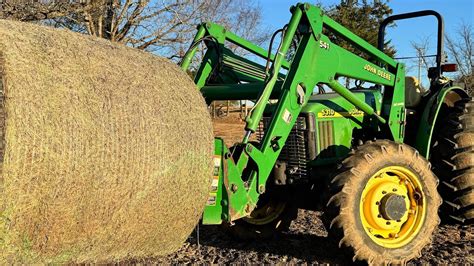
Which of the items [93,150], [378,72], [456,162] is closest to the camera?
[93,150]

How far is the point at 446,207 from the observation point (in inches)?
245

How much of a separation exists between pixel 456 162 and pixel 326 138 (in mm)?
1413

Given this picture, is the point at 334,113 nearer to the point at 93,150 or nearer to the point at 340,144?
the point at 340,144

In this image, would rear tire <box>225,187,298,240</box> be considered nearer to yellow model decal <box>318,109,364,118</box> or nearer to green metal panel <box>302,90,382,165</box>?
green metal panel <box>302,90,382,165</box>

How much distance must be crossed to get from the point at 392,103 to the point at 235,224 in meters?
1.95

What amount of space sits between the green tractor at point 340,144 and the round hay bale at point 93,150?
1.57ft

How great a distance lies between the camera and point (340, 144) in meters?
5.85

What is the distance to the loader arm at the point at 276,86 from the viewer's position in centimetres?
474

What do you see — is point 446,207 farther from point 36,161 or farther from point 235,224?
point 36,161

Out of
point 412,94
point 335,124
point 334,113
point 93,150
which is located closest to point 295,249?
point 335,124

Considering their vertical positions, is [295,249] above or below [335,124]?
below

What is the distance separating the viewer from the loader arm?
4738 mm

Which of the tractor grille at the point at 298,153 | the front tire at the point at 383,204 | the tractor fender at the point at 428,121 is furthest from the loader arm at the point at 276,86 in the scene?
the front tire at the point at 383,204

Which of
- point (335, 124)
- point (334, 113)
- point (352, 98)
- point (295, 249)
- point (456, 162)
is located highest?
point (352, 98)
